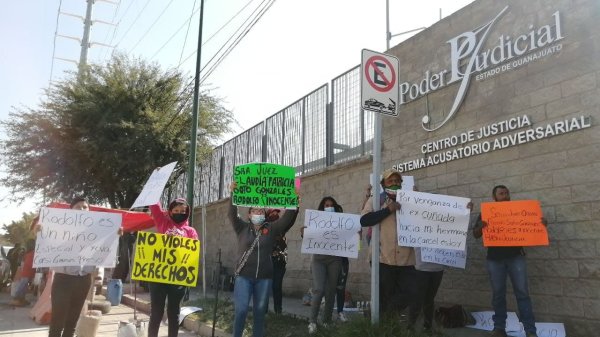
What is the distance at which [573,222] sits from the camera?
18.7 ft

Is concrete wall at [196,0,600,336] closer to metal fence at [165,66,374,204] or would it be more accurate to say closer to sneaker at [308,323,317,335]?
metal fence at [165,66,374,204]

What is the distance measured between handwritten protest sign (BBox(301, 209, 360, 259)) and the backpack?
1.47 m

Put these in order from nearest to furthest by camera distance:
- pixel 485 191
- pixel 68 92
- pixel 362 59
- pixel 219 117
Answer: pixel 362 59, pixel 485 191, pixel 68 92, pixel 219 117

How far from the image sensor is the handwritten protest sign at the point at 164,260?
5293mm

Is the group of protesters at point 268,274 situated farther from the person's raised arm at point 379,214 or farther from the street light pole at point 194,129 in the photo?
the street light pole at point 194,129

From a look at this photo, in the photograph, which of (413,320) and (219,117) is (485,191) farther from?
(219,117)

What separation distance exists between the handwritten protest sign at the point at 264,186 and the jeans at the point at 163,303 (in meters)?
1.19

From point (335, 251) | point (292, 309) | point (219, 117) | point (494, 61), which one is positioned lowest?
point (292, 309)

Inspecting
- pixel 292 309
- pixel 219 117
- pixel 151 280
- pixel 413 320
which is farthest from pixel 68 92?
pixel 413 320

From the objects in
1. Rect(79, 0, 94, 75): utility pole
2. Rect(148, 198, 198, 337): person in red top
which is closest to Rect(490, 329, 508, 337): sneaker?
Rect(148, 198, 198, 337): person in red top

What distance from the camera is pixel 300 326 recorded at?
6707 mm

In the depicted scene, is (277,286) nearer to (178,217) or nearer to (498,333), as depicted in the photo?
(178,217)

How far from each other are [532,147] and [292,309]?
512 cm

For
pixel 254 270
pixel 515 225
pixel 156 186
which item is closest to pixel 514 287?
pixel 515 225
